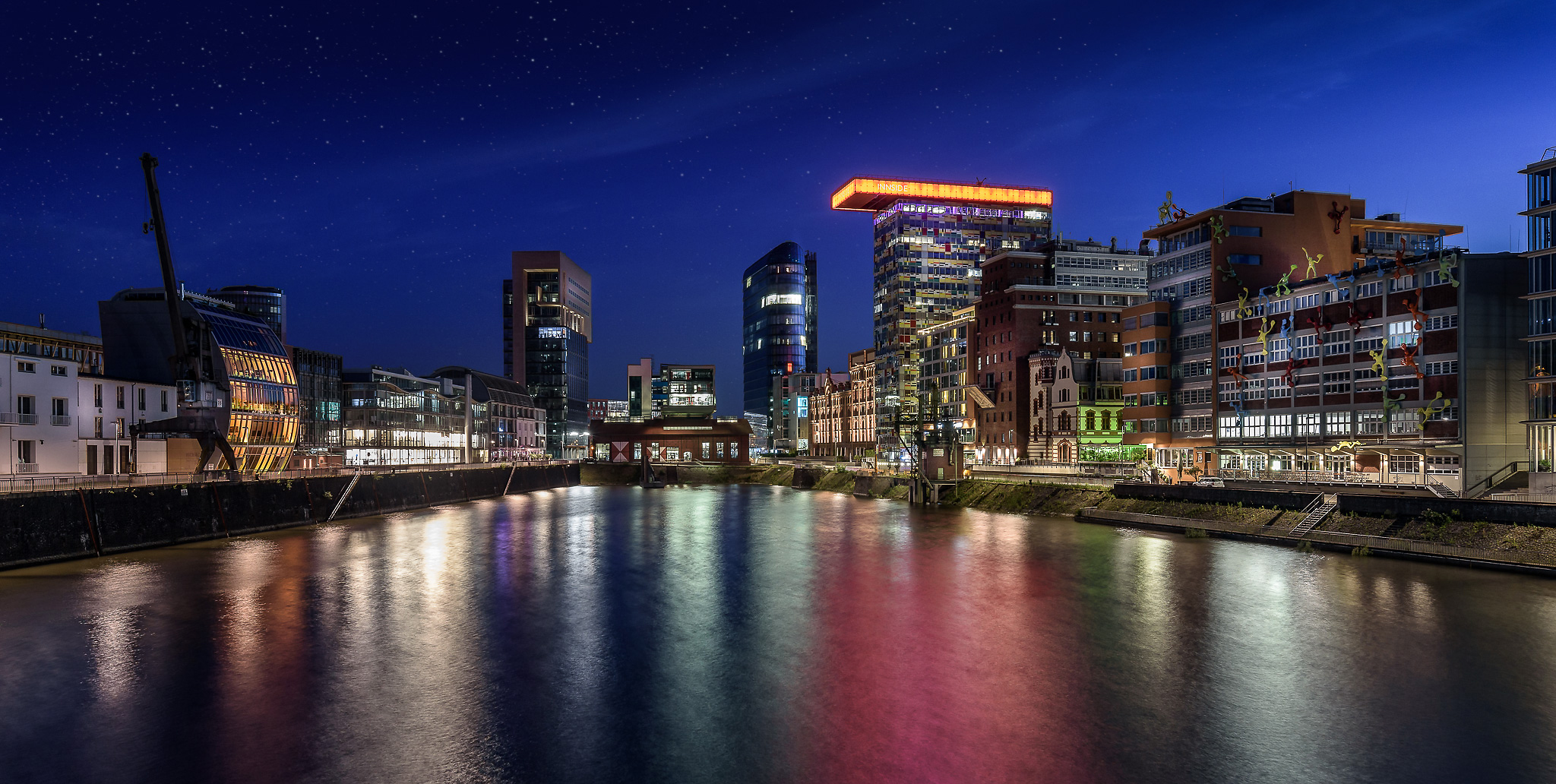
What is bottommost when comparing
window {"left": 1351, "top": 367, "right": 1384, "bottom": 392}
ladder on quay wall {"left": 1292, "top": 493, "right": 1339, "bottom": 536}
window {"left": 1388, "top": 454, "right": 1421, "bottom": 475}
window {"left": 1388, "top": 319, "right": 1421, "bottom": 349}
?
ladder on quay wall {"left": 1292, "top": 493, "right": 1339, "bottom": 536}

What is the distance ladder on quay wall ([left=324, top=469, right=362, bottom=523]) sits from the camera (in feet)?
303

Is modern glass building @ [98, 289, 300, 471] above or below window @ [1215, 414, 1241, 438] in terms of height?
above

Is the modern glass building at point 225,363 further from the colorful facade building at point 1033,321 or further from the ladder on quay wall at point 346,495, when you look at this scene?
the colorful facade building at point 1033,321

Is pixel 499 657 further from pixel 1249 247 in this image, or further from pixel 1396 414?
pixel 1249 247

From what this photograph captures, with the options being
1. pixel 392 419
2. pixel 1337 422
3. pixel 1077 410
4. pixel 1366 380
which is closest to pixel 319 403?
pixel 392 419

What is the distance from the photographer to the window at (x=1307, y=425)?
90188 millimetres

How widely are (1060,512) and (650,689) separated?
66808 millimetres

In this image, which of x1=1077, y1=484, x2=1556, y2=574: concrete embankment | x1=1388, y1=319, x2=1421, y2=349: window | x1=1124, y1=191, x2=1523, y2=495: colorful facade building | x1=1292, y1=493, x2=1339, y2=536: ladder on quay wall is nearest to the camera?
x1=1077, y1=484, x2=1556, y2=574: concrete embankment

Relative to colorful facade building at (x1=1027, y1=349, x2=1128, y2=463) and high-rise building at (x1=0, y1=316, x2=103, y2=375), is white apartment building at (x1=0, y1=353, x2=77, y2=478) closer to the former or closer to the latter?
high-rise building at (x1=0, y1=316, x2=103, y2=375)

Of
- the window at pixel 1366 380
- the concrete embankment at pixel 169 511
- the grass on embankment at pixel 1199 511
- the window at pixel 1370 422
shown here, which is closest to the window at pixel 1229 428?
the window at pixel 1370 422

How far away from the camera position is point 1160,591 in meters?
48.0

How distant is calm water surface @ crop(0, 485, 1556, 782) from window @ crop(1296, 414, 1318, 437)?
119 ft

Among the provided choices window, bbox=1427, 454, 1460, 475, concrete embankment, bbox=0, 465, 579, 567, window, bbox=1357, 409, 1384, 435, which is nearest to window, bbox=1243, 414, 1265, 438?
window, bbox=1357, 409, 1384, 435

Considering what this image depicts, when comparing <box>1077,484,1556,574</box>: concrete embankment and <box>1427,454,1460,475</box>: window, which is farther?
<box>1427,454,1460,475</box>: window
